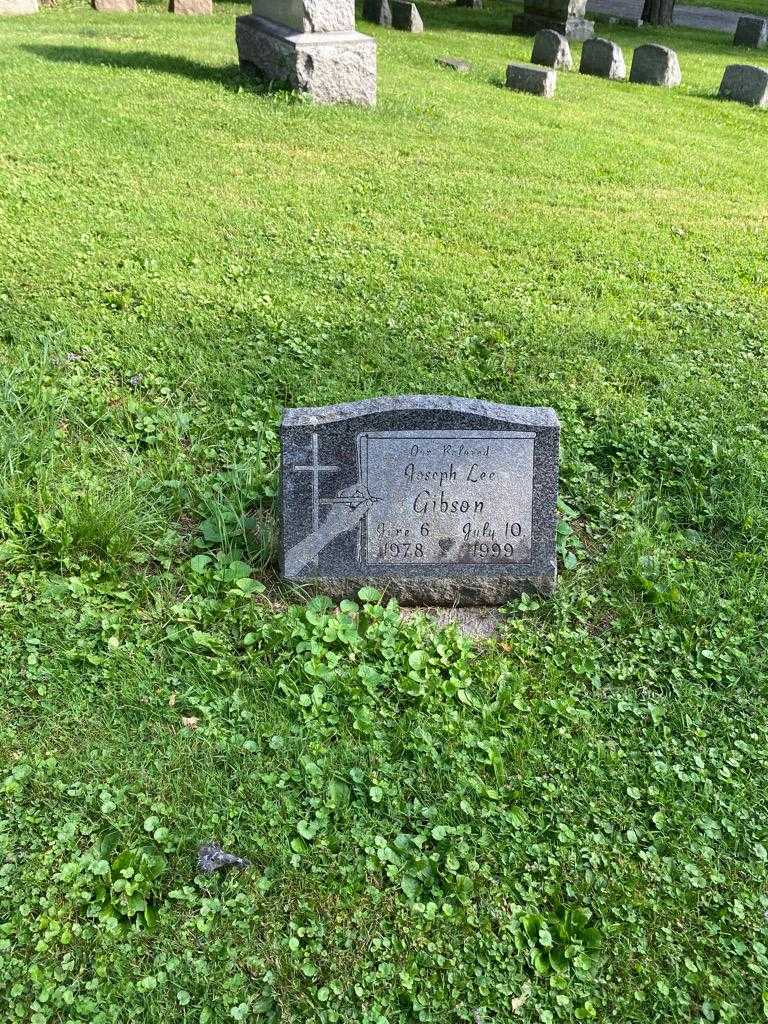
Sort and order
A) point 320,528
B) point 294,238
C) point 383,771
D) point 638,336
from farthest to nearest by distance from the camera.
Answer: point 294,238, point 638,336, point 320,528, point 383,771

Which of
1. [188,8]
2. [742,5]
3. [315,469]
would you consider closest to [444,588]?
[315,469]

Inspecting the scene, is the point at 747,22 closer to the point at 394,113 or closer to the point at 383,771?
the point at 394,113

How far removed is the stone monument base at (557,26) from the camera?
16562mm

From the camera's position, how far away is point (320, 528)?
11.4 feet

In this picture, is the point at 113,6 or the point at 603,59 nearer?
the point at 603,59

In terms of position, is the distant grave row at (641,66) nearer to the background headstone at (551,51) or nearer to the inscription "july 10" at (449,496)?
the background headstone at (551,51)

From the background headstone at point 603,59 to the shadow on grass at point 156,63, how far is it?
609 cm

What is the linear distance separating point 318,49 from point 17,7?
869cm

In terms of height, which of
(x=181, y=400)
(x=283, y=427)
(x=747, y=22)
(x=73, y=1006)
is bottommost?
(x=73, y=1006)

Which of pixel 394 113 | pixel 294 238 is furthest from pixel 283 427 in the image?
pixel 394 113

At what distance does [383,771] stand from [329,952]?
590mm

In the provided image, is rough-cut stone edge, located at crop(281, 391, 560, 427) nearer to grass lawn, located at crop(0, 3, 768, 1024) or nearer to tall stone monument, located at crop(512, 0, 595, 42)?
grass lawn, located at crop(0, 3, 768, 1024)

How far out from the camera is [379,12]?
1623cm

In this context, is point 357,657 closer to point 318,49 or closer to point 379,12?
point 318,49
